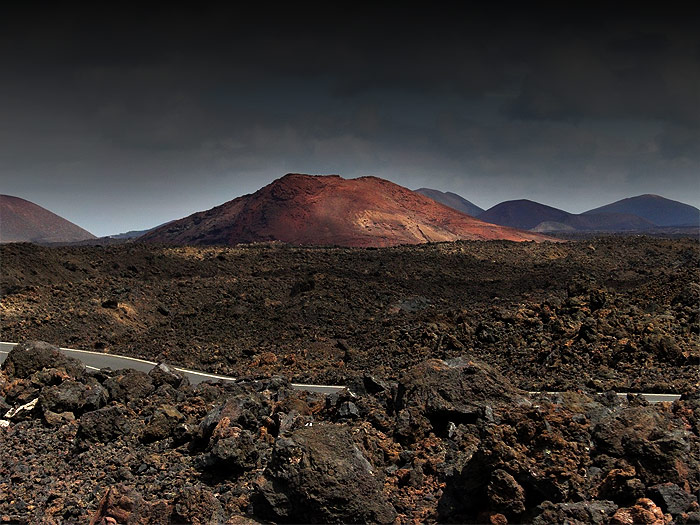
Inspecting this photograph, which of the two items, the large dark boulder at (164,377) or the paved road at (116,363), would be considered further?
the paved road at (116,363)

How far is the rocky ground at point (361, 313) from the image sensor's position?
13781 mm

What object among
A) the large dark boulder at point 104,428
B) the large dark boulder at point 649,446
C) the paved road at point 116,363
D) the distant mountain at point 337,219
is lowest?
the paved road at point 116,363

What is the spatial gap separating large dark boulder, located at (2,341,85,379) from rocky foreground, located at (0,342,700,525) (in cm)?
85

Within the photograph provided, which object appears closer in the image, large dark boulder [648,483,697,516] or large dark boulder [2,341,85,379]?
large dark boulder [648,483,697,516]

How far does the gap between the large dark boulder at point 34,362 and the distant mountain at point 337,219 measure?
6448 centimetres

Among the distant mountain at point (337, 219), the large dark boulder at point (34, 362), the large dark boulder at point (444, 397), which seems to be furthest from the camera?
the distant mountain at point (337, 219)

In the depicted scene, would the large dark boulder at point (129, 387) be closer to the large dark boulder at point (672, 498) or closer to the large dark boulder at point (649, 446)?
the large dark boulder at point (649, 446)

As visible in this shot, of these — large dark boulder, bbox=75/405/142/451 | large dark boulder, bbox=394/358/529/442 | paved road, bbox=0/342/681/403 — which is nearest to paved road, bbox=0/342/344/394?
paved road, bbox=0/342/681/403

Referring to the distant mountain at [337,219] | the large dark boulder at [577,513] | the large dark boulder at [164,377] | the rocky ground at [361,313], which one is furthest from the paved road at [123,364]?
the distant mountain at [337,219]

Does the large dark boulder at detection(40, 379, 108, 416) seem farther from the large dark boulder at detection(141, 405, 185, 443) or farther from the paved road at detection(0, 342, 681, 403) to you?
the paved road at detection(0, 342, 681, 403)

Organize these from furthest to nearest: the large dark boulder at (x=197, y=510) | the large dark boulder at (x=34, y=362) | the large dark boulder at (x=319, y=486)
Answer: the large dark boulder at (x=34, y=362), the large dark boulder at (x=197, y=510), the large dark boulder at (x=319, y=486)

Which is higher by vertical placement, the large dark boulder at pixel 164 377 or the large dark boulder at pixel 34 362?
the large dark boulder at pixel 34 362

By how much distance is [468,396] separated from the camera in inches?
301

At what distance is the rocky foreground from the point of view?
459 cm
